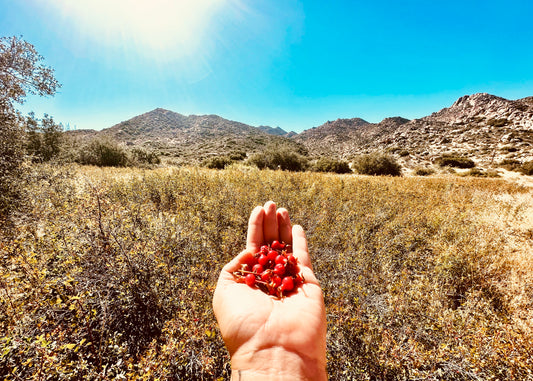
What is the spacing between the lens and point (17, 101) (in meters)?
6.57

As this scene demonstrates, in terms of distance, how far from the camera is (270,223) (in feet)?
11.1

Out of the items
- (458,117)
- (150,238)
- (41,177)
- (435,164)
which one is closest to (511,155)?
(435,164)

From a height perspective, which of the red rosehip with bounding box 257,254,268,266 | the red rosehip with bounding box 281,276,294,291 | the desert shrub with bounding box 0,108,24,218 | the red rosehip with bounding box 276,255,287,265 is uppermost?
the desert shrub with bounding box 0,108,24,218

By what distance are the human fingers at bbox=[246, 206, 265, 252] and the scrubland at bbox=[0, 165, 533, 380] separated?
2.93ft

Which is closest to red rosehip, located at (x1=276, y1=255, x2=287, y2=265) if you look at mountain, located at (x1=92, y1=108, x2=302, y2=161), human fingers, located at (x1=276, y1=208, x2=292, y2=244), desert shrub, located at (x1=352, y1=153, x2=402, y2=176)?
human fingers, located at (x1=276, y1=208, x2=292, y2=244)

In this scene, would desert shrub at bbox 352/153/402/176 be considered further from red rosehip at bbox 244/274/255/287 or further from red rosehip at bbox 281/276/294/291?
red rosehip at bbox 244/274/255/287

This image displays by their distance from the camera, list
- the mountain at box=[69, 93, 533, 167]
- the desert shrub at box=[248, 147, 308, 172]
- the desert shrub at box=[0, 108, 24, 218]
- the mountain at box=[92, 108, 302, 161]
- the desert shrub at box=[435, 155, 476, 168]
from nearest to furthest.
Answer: the desert shrub at box=[0, 108, 24, 218]
the desert shrub at box=[435, 155, 476, 168]
the desert shrub at box=[248, 147, 308, 172]
the mountain at box=[69, 93, 533, 167]
the mountain at box=[92, 108, 302, 161]

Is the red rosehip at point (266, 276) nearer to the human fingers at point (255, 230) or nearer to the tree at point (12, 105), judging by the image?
the human fingers at point (255, 230)

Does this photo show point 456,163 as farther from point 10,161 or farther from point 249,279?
point 10,161

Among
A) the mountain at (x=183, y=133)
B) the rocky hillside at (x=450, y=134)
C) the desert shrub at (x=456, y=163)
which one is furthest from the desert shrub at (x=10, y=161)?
the mountain at (x=183, y=133)

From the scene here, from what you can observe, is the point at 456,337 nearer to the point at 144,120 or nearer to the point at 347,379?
the point at 347,379

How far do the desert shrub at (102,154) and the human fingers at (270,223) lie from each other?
31936mm

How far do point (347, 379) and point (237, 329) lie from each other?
150 cm

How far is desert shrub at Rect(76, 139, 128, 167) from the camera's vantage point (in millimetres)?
26656
